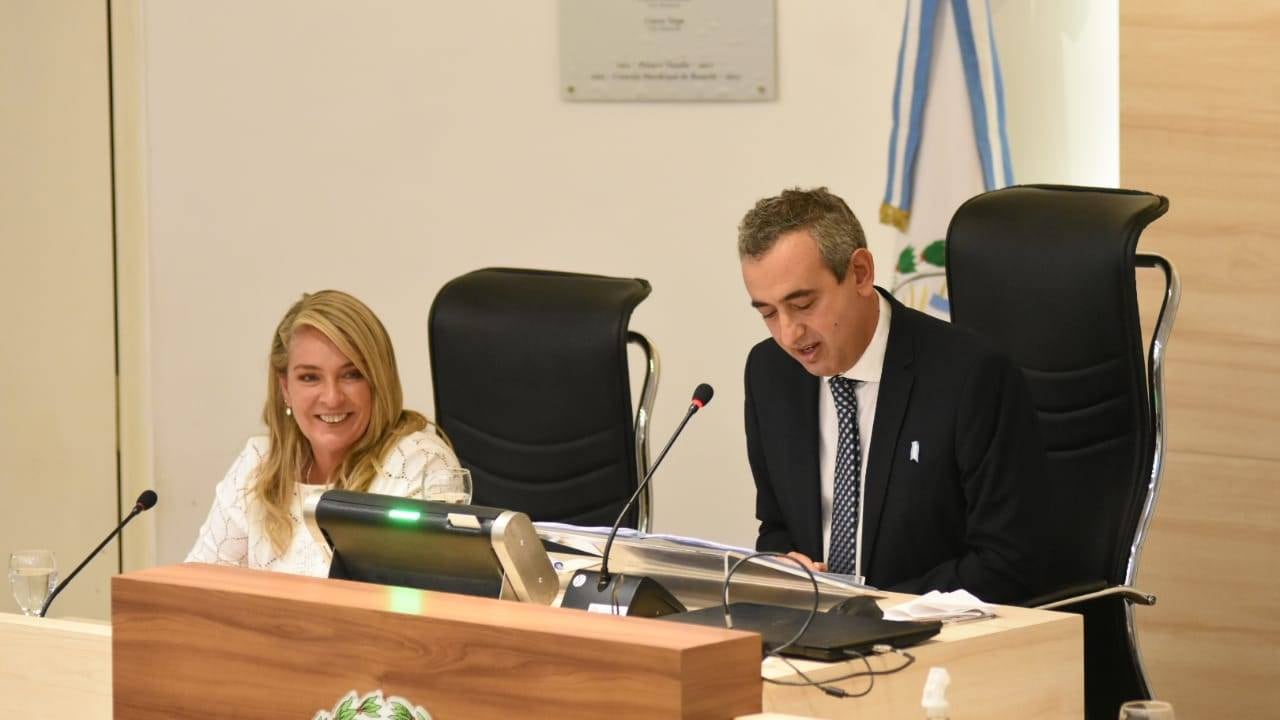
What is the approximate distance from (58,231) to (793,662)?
12.0 ft

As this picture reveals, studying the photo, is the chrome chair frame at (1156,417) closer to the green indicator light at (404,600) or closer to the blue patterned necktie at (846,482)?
the blue patterned necktie at (846,482)

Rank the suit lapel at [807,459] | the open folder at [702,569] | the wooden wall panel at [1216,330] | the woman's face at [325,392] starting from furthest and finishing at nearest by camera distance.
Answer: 1. the wooden wall panel at [1216,330]
2. the woman's face at [325,392]
3. the suit lapel at [807,459]
4. the open folder at [702,569]

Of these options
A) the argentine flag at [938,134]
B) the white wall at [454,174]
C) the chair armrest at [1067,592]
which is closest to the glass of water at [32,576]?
the chair armrest at [1067,592]

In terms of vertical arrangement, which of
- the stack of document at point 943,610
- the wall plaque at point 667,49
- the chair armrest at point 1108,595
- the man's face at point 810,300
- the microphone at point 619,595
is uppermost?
the wall plaque at point 667,49

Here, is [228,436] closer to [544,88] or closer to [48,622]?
[544,88]

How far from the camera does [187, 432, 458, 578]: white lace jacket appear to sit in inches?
115

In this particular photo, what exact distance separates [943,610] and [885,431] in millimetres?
787

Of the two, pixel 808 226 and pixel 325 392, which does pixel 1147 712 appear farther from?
pixel 325 392

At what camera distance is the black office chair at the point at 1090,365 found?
276 centimetres

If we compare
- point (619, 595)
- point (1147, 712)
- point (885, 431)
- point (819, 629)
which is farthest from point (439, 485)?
point (1147, 712)

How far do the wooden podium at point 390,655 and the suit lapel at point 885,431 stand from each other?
3.94 ft

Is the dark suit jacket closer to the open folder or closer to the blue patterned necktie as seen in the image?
the blue patterned necktie

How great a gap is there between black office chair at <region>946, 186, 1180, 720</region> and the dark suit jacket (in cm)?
12

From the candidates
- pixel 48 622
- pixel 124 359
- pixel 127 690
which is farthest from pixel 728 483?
pixel 127 690
